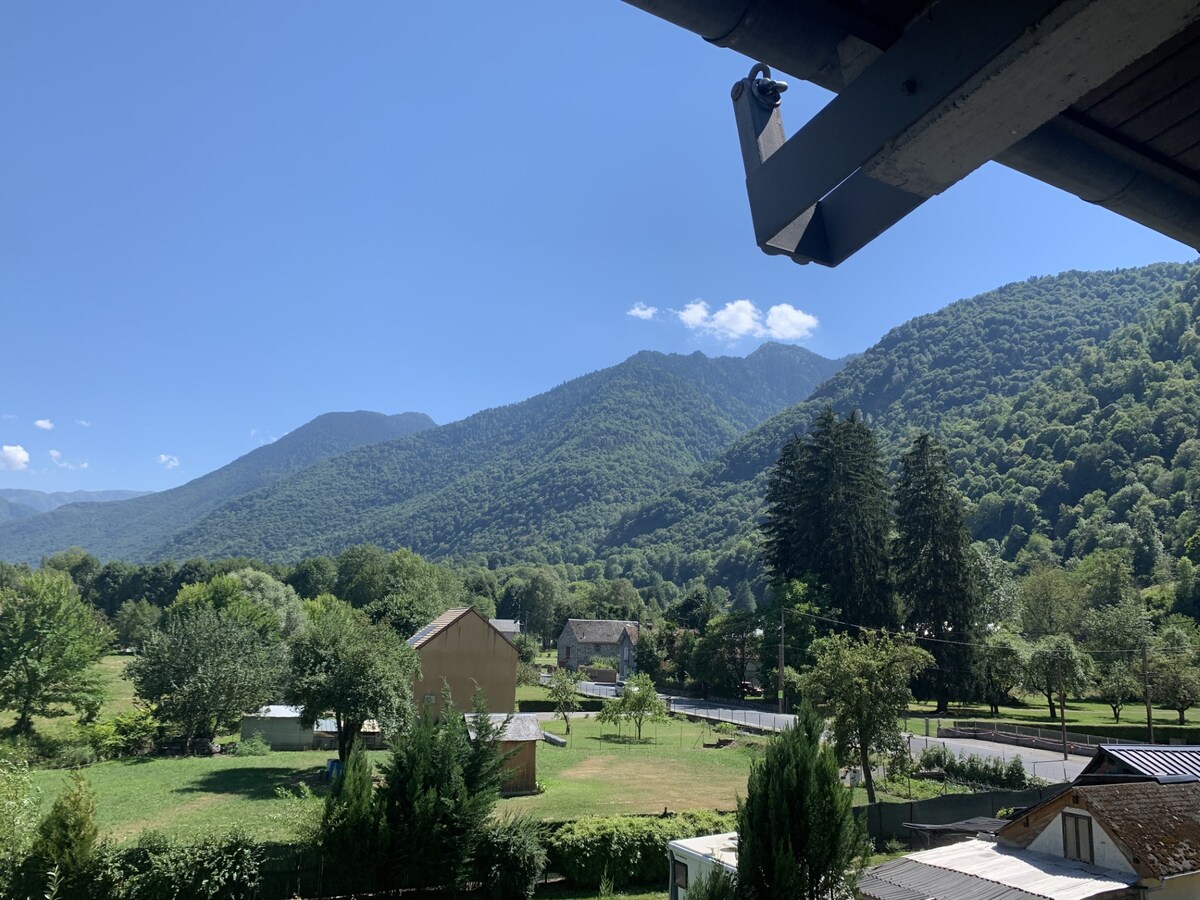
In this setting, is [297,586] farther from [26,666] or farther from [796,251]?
[796,251]

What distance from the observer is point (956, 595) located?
50.4 metres

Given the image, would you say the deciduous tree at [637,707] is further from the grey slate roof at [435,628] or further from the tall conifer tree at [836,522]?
the tall conifer tree at [836,522]

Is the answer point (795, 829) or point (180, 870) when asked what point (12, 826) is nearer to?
point (180, 870)

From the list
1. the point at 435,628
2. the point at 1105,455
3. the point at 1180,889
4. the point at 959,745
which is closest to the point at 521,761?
the point at 435,628

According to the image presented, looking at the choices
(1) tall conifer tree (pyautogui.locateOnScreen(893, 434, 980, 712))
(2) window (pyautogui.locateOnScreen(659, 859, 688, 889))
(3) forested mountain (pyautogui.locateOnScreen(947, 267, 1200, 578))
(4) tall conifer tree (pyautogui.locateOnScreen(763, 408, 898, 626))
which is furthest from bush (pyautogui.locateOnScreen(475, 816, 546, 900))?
(3) forested mountain (pyautogui.locateOnScreen(947, 267, 1200, 578))

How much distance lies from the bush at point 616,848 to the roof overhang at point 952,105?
18.1 metres

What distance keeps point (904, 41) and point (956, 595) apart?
5473 cm

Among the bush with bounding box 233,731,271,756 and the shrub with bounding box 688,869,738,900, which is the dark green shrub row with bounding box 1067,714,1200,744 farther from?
the bush with bounding box 233,731,271,756

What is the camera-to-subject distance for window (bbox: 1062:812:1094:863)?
46.2ft

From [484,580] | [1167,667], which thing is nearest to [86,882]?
[1167,667]

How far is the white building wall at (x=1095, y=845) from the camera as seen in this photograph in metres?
13.6

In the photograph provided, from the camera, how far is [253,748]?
33.7 meters

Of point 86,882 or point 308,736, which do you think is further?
point 308,736

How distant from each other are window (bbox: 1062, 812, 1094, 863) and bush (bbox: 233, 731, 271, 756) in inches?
1237
